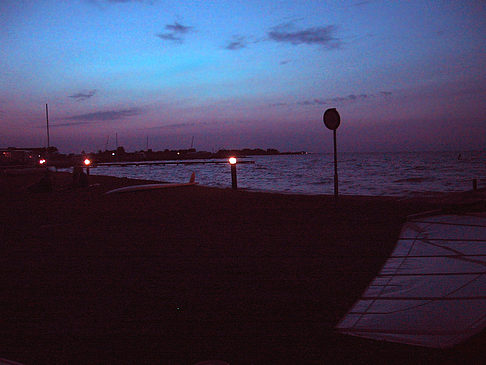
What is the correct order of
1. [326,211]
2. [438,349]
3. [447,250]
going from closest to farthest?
1. [438,349]
2. [447,250]
3. [326,211]

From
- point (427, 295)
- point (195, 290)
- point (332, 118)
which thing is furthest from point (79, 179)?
point (427, 295)

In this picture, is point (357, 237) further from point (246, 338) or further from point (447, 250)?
point (246, 338)

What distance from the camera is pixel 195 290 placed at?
4320 mm

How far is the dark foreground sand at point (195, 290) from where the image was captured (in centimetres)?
285

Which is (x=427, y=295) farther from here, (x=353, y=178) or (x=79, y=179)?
(x=353, y=178)

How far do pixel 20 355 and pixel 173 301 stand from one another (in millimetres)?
1472

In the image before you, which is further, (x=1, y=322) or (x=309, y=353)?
(x=1, y=322)

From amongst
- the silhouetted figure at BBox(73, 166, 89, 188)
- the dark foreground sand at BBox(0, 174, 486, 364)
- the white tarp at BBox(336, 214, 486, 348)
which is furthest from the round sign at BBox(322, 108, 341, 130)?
the silhouetted figure at BBox(73, 166, 89, 188)

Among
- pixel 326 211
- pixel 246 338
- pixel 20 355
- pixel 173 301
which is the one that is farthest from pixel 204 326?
pixel 326 211

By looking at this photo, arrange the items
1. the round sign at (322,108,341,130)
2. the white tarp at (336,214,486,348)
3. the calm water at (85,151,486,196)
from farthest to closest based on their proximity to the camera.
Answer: the calm water at (85,151,486,196), the round sign at (322,108,341,130), the white tarp at (336,214,486,348)

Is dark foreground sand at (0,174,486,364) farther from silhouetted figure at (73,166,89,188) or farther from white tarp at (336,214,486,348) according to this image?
silhouetted figure at (73,166,89,188)

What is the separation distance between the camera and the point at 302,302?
3830 millimetres

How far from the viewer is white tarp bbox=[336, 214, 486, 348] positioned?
10.1 ft

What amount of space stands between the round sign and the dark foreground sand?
Answer: 262 cm
